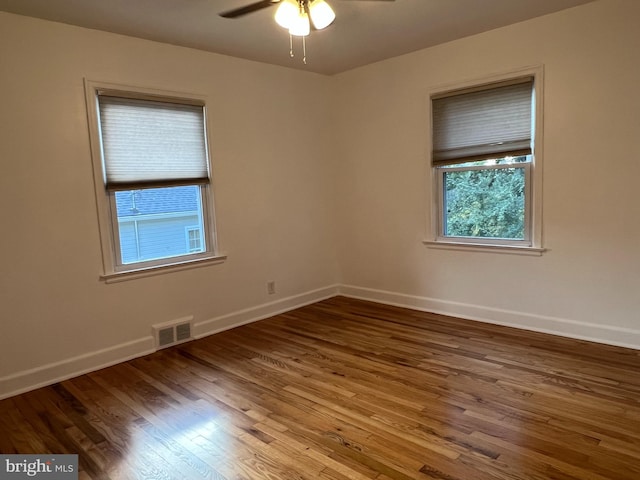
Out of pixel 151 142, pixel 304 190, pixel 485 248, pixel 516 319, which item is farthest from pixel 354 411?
pixel 304 190

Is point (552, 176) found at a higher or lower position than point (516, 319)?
higher

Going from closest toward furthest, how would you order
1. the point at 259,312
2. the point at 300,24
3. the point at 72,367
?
the point at 300,24 < the point at 72,367 < the point at 259,312

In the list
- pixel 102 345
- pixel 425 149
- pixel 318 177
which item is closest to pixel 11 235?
pixel 102 345

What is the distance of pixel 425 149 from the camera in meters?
4.32

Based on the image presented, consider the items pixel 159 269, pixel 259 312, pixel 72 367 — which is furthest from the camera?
pixel 259 312

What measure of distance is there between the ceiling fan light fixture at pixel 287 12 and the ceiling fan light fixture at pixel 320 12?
0.09 meters

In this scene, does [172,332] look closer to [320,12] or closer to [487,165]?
[320,12]

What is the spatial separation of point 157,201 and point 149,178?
221 mm

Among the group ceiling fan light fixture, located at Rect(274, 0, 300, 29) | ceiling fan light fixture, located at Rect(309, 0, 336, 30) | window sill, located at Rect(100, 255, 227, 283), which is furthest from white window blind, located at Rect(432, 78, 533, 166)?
window sill, located at Rect(100, 255, 227, 283)

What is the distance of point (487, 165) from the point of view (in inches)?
156

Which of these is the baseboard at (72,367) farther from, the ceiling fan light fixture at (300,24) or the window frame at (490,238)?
the window frame at (490,238)

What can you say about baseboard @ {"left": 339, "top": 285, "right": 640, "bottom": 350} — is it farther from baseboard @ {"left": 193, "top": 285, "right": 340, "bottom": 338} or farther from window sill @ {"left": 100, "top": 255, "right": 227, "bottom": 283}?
window sill @ {"left": 100, "top": 255, "right": 227, "bottom": 283}

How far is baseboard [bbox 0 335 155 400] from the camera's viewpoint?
3.04 m

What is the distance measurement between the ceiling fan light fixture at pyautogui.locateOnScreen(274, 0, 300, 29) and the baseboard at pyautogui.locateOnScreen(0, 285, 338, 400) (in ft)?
8.79
